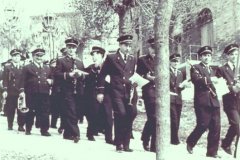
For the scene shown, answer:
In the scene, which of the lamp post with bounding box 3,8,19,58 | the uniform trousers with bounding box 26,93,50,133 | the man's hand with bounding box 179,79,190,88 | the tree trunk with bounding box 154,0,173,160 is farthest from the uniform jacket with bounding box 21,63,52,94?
the lamp post with bounding box 3,8,19,58

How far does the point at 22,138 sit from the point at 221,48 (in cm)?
1711

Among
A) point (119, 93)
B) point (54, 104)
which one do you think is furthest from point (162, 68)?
point (54, 104)

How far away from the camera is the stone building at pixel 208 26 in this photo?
27.4 meters

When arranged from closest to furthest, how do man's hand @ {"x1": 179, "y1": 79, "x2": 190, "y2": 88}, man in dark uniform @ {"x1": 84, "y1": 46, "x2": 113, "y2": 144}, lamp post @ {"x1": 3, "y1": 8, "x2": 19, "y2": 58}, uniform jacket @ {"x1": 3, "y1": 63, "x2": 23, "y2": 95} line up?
man's hand @ {"x1": 179, "y1": 79, "x2": 190, "y2": 88} < man in dark uniform @ {"x1": 84, "y1": 46, "x2": 113, "y2": 144} < uniform jacket @ {"x1": 3, "y1": 63, "x2": 23, "y2": 95} < lamp post @ {"x1": 3, "y1": 8, "x2": 19, "y2": 58}

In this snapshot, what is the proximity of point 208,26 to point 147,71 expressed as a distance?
1989 cm

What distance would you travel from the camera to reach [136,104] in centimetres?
1109

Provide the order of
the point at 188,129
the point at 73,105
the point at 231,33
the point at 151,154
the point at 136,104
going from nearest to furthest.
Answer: the point at 151,154 → the point at 136,104 → the point at 73,105 → the point at 188,129 → the point at 231,33

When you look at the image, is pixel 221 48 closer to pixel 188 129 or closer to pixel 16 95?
pixel 188 129

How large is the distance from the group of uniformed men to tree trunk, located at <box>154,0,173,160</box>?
2.87 meters

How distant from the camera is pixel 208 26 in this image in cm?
3028

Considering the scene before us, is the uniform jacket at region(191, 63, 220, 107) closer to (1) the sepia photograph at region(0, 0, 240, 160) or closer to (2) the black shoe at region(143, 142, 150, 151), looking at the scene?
(1) the sepia photograph at region(0, 0, 240, 160)

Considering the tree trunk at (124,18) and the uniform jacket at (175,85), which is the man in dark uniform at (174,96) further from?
the tree trunk at (124,18)

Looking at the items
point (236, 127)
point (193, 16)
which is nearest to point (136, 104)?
point (236, 127)

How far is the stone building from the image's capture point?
27431 millimetres
